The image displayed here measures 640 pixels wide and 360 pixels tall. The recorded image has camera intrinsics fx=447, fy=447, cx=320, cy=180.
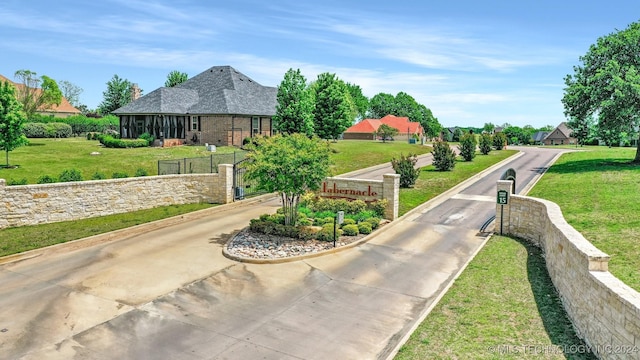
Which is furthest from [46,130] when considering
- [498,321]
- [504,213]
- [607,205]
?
[498,321]

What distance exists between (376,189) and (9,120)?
25.0 meters

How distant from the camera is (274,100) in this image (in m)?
61.1

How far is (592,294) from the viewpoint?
10031mm

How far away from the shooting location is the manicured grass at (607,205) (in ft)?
48.9

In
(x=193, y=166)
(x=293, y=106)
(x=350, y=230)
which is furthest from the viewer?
(x=293, y=106)

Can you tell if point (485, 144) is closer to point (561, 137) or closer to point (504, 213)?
point (504, 213)

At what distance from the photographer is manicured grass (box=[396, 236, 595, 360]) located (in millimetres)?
10141

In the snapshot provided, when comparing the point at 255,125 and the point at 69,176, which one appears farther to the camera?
the point at 255,125

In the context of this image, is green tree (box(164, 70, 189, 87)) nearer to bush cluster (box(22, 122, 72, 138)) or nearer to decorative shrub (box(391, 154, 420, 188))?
bush cluster (box(22, 122, 72, 138))

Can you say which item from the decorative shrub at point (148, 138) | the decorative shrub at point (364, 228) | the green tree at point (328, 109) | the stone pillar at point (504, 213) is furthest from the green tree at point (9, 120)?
the green tree at point (328, 109)

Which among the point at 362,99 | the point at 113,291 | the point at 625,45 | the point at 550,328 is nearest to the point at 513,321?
the point at 550,328

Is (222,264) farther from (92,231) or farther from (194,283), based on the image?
(92,231)

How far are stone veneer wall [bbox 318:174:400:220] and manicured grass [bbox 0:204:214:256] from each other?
895 centimetres

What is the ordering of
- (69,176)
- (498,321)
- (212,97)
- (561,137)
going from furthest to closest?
(561,137), (212,97), (69,176), (498,321)
